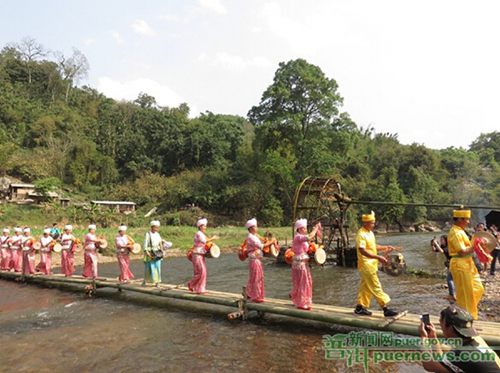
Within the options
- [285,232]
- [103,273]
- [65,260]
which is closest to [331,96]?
[285,232]

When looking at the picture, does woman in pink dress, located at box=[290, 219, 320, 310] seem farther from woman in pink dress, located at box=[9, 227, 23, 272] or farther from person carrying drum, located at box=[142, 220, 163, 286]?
woman in pink dress, located at box=[9, 227, 23, 272]

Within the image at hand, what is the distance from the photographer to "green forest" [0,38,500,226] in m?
45.8

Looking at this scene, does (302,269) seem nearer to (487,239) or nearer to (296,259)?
(296,259)

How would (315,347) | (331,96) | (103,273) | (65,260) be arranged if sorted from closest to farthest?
1. (315,347)
2. (65,260)
3. (103,273)
4. (331,96)

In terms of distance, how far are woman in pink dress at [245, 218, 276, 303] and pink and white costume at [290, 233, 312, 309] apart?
1.04m

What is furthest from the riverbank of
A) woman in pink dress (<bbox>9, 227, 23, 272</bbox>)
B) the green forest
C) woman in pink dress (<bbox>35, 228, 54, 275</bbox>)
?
the green forest

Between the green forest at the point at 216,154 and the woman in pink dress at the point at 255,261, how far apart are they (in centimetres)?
3278

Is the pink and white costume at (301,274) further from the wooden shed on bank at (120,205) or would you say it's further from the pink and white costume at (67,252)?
the wooden shed on bank at (120,205)

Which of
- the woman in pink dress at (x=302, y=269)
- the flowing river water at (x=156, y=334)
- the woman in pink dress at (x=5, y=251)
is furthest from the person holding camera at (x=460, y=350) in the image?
the woman in pink dress at (x=5, y=251)

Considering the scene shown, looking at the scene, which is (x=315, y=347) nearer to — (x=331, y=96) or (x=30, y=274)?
(x=30, y=274)

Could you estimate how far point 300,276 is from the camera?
9.84 m

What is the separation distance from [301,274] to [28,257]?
14.0 meters

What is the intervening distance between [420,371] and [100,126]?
60.0 meters

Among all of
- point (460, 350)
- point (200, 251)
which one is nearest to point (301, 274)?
point (200, 251)
